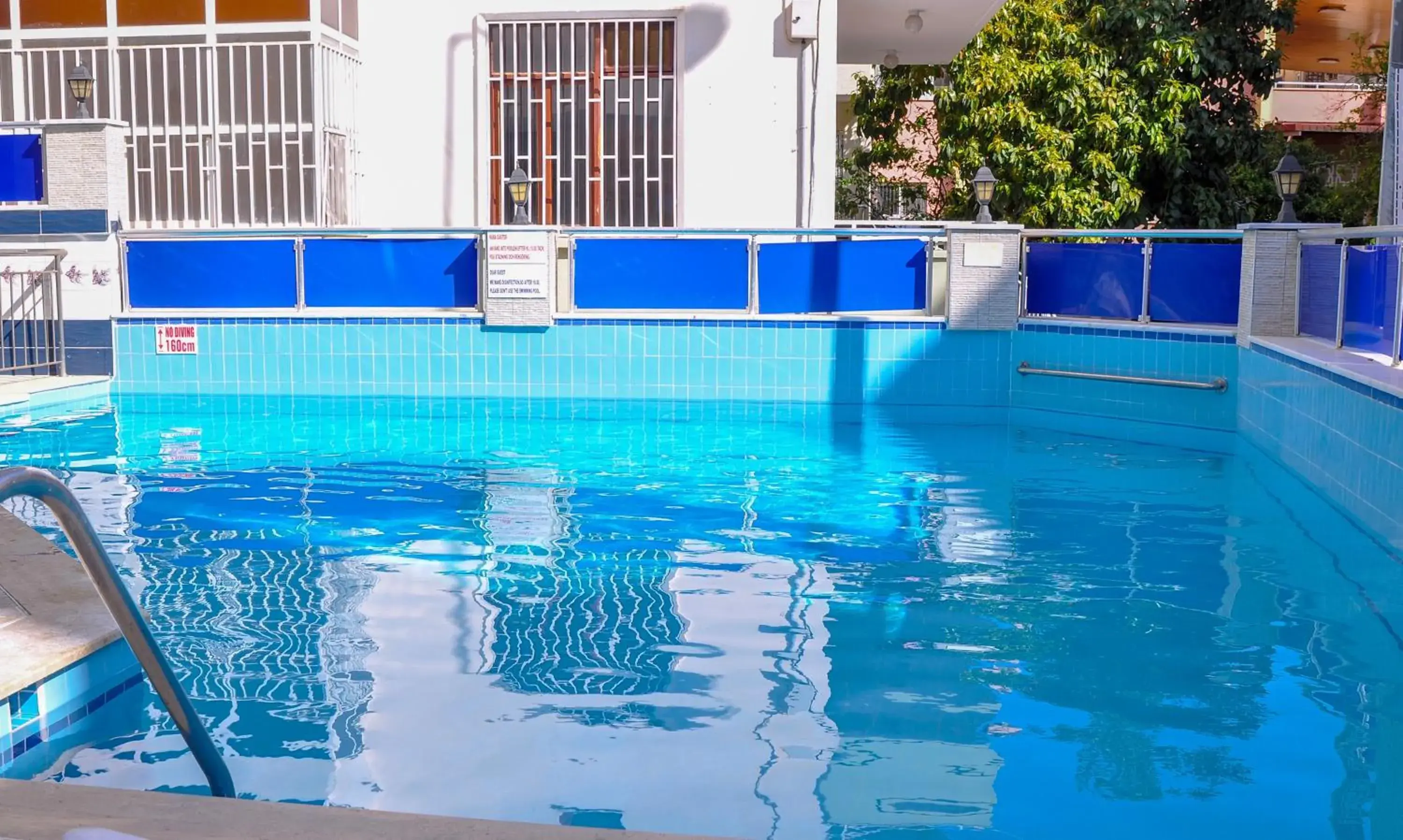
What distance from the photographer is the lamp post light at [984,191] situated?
40.4ft

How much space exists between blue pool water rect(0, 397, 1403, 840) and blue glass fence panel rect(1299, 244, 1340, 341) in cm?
107

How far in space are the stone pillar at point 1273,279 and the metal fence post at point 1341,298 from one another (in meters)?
1.29

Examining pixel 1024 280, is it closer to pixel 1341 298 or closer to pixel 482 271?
pixel 1341 298

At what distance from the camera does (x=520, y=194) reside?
12711mm

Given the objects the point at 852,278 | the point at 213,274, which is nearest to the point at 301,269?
the point at 213,274

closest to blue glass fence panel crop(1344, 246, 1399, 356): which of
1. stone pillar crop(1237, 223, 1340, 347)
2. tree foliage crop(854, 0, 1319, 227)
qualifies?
stone pillar crop(1237, 223, 1340, 347)

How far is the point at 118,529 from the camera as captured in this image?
6922 millimetres

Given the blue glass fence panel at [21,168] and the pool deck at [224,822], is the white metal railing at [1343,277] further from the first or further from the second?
the blue glass fence panel at [21,168]

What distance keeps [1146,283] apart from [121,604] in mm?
9751

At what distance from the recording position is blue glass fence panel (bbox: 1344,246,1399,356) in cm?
761

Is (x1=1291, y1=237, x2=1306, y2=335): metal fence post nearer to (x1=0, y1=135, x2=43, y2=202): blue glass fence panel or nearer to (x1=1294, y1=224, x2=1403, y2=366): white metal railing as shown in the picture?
(x1=1294, y1=224, x2=1403, y2=366): white metal railing

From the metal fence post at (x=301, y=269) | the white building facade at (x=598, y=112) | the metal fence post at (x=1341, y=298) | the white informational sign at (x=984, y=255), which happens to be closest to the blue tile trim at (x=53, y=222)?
the metal fence post at (x=301, y=269)

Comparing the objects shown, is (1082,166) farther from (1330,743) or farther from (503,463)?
(1330,743)

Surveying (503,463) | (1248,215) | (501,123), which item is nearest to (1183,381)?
(503,463)
